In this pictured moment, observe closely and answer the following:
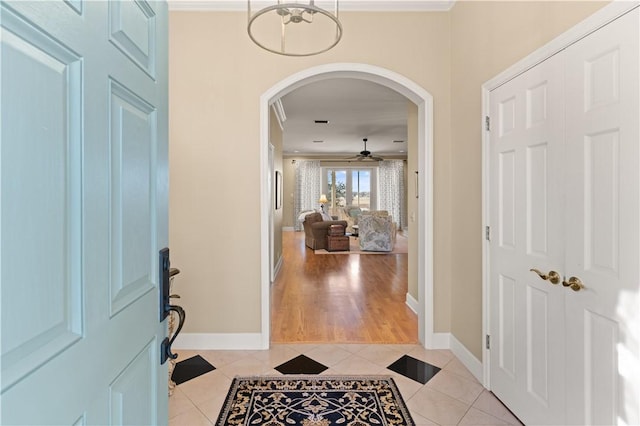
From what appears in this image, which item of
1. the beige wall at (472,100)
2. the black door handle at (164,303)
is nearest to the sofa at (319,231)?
the beige wall at (472,100)

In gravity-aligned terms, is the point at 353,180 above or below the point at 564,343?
above

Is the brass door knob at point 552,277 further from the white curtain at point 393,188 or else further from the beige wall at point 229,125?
the white curtain at point 393,188

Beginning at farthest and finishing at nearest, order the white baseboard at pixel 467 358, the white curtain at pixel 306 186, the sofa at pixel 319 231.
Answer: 1. the white curtain at pixel 306 186
2. the sofa at pixel 319 231
3. the white baseboard at pixel 467 358

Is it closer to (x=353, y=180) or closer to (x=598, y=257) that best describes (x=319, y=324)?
(x=598, y=257)

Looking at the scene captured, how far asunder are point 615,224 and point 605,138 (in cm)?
35

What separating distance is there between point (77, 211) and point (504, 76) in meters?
2.30

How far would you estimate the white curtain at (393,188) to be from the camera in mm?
12875

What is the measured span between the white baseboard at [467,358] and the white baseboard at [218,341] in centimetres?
161

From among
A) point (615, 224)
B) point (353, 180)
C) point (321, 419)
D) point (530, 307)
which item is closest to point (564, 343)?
point (530, 307)

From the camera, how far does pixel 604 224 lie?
4.66ft

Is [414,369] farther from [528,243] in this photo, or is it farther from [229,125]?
[229,125]

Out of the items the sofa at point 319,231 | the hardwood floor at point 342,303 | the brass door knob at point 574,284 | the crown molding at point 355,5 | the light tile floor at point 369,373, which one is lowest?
the light tile floor at point 369,373

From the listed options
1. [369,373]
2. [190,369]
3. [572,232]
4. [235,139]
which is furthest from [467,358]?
[235,139]

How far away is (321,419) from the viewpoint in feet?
6.45
